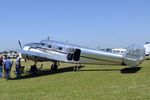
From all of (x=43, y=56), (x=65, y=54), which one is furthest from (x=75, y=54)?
(x=43, y=56)

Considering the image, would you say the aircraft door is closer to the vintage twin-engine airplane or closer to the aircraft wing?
the vintage twin-engine airplane

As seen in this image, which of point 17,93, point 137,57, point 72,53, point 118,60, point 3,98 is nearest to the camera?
point 3,98

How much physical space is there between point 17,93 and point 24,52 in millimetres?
9539

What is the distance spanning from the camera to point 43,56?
77.6ft

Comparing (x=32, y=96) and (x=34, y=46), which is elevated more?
(x=34, y=46)

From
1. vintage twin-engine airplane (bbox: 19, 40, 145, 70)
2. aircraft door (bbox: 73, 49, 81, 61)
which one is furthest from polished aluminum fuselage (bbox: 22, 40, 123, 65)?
aircraft door (bbox: 73, 49, 81, 61)

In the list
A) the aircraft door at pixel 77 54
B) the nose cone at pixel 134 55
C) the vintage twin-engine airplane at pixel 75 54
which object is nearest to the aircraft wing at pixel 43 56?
the vintage twin-engine airplane at pixel 75 54

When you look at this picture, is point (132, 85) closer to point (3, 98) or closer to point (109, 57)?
point (3, 98)

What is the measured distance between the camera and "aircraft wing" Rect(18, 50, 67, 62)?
76.6ft

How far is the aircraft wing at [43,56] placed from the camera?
23.4 metres

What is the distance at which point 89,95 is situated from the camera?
12.5m

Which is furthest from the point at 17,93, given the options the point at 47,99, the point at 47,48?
the point at 47,48

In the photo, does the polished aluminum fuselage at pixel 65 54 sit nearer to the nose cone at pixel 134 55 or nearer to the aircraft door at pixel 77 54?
the aircraft door at pixel 77 54

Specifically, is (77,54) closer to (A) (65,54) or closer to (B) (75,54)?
(B) (75,54)
